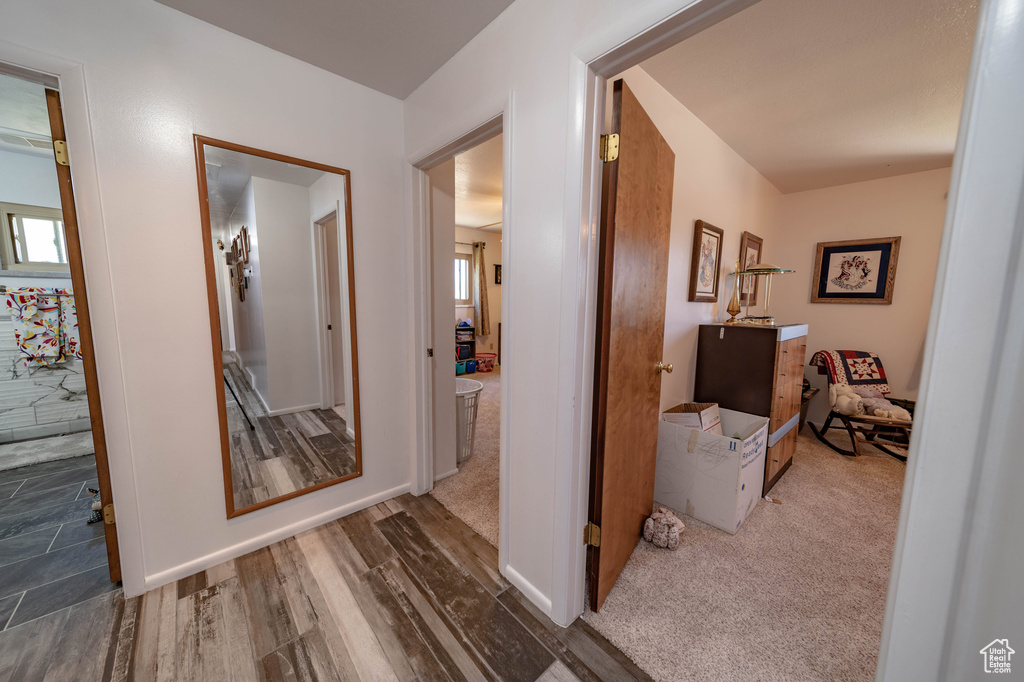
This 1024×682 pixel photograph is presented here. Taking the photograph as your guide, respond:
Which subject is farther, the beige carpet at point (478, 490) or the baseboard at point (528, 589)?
the beige carpet at point (478, 490)

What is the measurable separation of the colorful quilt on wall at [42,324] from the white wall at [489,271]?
167 inches

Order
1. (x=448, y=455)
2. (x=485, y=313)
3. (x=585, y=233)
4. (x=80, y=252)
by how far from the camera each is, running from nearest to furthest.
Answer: (x=585, y=233) → (x=80, y=252) → (x=448, y=455) → (x=485, y=313)

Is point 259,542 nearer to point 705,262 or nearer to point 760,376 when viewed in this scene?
point 760,376

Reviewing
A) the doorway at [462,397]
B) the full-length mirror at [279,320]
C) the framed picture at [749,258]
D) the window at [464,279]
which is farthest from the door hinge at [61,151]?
the window at [464,279]

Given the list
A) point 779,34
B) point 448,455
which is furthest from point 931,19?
point 448,455

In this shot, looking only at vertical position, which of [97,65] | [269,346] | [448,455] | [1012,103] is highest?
[97,65]

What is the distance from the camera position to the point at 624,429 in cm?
152

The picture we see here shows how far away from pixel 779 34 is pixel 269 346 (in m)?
2.91

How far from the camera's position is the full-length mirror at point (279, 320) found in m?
1.65

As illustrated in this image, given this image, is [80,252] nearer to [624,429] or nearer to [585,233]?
[585,233]

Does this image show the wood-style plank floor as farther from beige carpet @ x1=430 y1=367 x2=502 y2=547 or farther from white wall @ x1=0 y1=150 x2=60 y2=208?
white wall @ x1=0 y1=150 x2=60 y2=208

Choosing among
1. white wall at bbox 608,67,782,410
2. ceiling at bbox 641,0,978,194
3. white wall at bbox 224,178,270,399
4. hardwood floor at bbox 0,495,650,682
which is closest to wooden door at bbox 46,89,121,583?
hardwood floor at bbox 0,495,650,682

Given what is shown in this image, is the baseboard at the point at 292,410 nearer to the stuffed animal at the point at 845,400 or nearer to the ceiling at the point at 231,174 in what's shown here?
the ceiling at the point at 231,174

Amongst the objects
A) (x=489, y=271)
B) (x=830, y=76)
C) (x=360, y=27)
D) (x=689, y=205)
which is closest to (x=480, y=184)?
(x=689, y=205)
